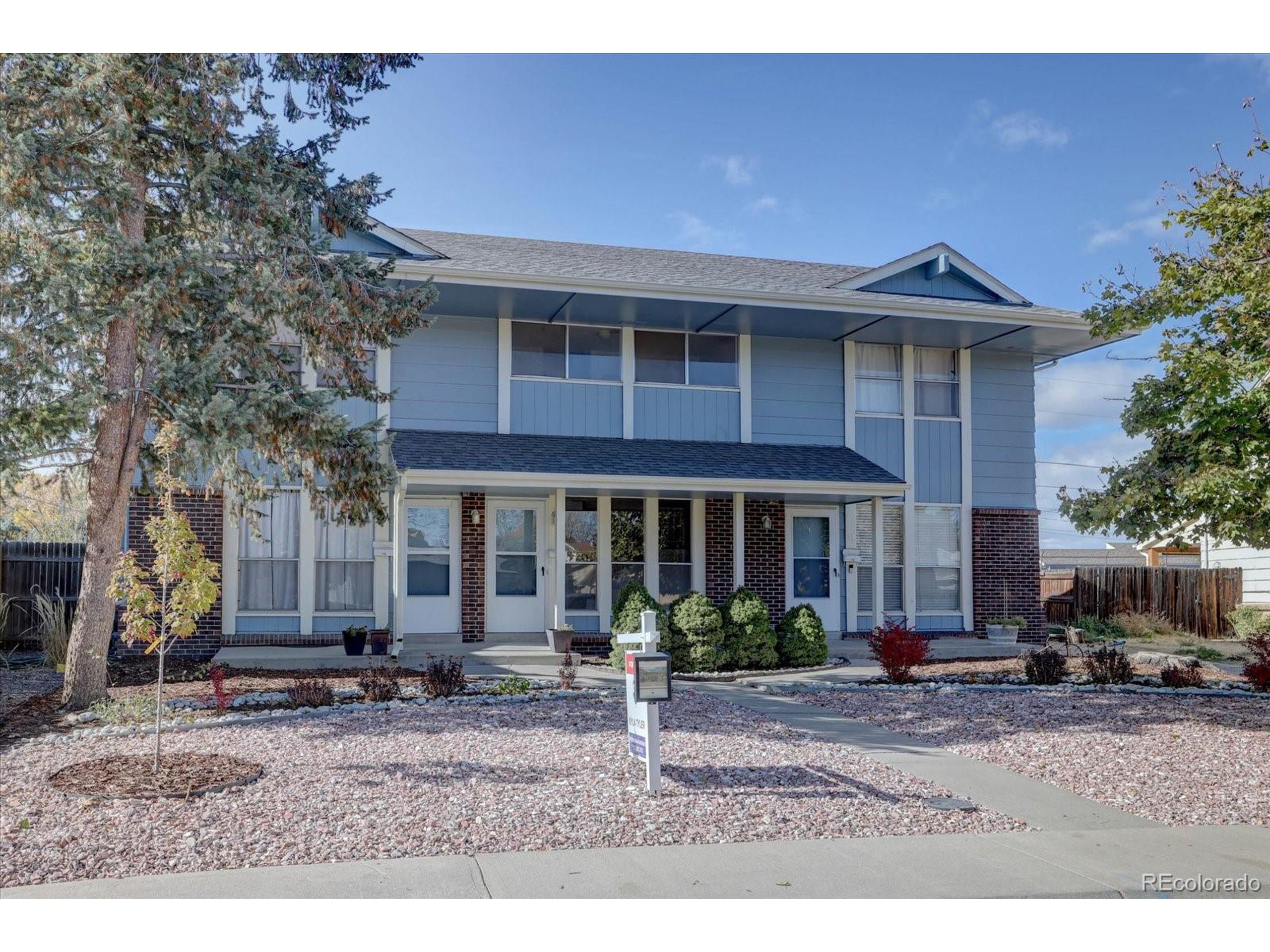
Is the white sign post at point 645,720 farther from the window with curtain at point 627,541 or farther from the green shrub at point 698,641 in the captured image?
the window with curtain at point 627,541

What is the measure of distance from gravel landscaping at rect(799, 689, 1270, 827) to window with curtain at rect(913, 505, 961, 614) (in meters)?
5.75

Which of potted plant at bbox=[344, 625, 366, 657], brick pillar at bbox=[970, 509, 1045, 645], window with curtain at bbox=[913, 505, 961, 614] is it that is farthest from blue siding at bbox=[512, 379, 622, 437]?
brick pillar at bbox=[970, 509, 1045, 645]

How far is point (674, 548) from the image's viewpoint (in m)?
15.7

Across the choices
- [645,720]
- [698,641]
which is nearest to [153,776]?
[645,720]

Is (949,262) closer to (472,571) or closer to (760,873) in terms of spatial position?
(472,571)

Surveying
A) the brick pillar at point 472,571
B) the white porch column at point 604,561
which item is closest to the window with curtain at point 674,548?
the white porch column at point 604,561

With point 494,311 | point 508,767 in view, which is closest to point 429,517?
point 494,311

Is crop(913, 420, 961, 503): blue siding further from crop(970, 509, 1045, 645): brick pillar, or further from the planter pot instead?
the planter pot

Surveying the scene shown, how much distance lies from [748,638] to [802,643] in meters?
0.82

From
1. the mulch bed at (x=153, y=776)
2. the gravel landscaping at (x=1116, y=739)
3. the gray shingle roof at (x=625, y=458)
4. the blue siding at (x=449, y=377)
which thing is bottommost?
the gravel landscaping at (x=1116, y=739)

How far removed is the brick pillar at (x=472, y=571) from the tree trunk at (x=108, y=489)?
18.0 feet

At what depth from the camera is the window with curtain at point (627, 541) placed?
15484mm

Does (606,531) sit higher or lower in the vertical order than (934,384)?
lower

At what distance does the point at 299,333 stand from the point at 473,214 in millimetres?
4151
